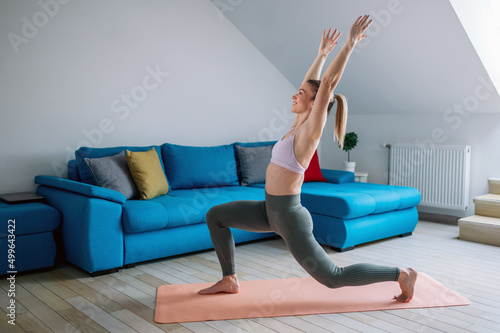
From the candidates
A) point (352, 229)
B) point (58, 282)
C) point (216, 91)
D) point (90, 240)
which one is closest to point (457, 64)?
point (352, 229)

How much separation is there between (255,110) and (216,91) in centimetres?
63

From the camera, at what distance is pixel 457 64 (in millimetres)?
4375

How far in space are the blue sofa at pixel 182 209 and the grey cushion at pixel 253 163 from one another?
74 mm

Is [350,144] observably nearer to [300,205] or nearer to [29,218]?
[300,205]

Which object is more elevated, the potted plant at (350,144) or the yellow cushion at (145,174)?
the potted plant at (350,144)

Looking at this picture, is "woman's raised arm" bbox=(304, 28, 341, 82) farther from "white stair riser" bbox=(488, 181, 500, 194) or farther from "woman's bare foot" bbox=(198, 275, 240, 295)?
"white stair riser" bbox=(488, 181, 500, 194)

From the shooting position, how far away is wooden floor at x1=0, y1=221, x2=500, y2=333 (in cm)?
229

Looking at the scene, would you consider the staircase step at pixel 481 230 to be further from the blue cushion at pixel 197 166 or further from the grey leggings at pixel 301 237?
the blue cushion at pixel 197 166

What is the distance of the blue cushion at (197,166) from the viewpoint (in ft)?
13.9

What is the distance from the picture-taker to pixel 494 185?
15.2 feet

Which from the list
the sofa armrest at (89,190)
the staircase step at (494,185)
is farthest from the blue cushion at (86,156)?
the staircase step at (494,185)

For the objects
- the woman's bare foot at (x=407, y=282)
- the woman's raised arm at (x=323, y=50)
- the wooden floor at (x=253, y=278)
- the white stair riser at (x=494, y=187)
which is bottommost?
the wooden floor at (x=253, y=278)

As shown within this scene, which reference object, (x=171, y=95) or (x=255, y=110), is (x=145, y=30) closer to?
(x=171, y=95)

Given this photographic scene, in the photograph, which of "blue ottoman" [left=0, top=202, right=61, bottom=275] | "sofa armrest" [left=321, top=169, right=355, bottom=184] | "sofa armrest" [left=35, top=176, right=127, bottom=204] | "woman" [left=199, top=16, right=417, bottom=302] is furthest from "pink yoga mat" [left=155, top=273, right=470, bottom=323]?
"sofa armrest" [left=321, top=169, right=355, bottom=184]
